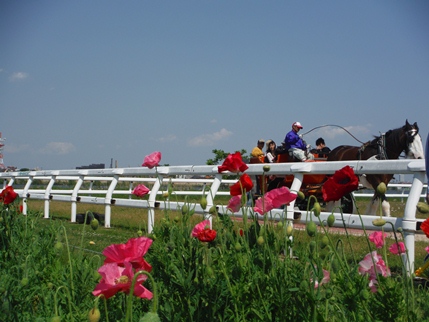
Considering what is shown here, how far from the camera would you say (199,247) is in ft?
10.7

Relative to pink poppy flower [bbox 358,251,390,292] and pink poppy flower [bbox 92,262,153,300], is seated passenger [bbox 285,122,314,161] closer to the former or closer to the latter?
pink poppy flower [bbox 358,251,390,292]

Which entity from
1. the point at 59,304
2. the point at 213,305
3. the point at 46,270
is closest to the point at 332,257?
the point at 213,305

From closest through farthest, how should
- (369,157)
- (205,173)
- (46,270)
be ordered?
(46,270) → (205,173) → (369,157)

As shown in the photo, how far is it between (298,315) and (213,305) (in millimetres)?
380

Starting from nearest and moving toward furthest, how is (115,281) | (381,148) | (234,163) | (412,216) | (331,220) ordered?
(115,281), (331,220), (234,163), (412,216), (381,148)

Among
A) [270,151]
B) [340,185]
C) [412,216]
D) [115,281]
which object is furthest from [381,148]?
[115,281]

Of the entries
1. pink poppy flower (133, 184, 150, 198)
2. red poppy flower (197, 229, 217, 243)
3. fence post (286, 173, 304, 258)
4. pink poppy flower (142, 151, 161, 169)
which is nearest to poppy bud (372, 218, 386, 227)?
red poppy flower (197, 229, 217, 243)

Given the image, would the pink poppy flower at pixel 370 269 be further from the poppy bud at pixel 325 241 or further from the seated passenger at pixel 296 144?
the seated passenger at pixel 296 144

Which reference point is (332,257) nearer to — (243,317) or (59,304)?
(243,317)

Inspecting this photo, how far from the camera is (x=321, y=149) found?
61.7 feet

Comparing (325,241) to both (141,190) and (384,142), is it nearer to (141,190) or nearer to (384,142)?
(141,190)

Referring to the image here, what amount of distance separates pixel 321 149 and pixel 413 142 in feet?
17.1

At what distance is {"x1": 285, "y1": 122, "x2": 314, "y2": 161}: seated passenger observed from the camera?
612 inches

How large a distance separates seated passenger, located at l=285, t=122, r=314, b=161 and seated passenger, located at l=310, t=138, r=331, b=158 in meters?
2.23
